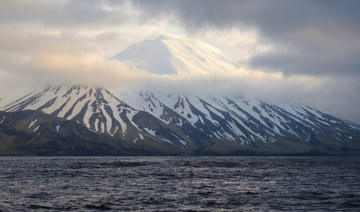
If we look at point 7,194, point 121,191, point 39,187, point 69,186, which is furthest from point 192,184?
point 7,194

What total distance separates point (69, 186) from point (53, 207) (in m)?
24.3

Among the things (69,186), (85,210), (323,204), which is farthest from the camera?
(69,186)

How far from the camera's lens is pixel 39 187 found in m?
73.1

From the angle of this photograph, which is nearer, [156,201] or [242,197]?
[156,201]

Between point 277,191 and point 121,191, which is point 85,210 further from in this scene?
point 277,191

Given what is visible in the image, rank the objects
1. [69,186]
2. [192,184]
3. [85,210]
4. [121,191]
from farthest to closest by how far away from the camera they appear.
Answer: [192,184], [69,186], [121,191], [85,210]

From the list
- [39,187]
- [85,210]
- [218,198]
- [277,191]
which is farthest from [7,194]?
[277,191]

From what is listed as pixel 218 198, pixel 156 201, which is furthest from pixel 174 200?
pixel 218 198

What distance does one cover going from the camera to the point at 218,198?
61312 millimetres

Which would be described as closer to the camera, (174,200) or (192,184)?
(174,200)

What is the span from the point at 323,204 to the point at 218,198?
1450 cm

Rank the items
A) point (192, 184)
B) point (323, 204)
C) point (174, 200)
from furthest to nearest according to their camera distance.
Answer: point (192, 184) → point (174, 200) → point (323, 204)

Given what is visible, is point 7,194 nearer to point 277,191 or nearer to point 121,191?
point 121,191

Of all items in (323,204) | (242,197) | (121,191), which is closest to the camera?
(323,204)
